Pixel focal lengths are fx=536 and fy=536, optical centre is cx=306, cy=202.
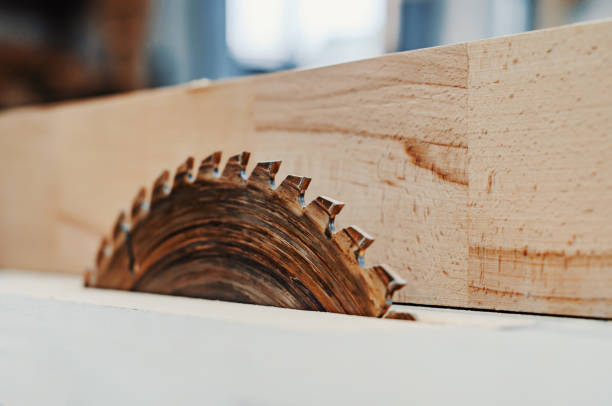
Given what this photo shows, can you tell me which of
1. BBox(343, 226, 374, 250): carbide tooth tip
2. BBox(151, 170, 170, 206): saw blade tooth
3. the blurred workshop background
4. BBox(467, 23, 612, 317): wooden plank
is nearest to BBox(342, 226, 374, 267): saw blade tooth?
BBox(343, 226, 374, 250): carbide tooth tip

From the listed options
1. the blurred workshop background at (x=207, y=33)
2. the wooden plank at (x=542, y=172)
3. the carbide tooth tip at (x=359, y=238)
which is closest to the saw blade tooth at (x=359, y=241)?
the carbide tooth tip at (x=359, y=238)

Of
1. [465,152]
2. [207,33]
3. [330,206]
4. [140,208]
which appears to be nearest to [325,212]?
[330,206]

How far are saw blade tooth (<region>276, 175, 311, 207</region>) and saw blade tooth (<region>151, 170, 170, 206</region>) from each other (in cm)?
16

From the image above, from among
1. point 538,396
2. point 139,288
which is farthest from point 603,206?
point 139,288

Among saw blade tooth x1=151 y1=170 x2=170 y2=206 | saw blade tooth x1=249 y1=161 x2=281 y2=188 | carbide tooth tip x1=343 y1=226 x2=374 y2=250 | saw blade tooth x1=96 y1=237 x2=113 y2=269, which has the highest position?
saw blade tooth x1=249 y1=161 x2=281 y2=188

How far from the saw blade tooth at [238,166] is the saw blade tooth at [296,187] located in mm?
52

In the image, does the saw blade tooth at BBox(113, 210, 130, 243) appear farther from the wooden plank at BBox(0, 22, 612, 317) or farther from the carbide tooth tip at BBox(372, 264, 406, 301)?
the carbide tooth tip at BBox(372, 264, 406, 301)

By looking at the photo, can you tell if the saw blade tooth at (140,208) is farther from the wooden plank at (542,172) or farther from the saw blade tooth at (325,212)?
the wooden plank at (542,172)

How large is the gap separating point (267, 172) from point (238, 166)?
37 mm

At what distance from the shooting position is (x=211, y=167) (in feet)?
1.70

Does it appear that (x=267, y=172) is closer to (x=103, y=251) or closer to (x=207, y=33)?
(x=103, y=251)

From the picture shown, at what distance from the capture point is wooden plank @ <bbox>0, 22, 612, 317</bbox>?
426mm

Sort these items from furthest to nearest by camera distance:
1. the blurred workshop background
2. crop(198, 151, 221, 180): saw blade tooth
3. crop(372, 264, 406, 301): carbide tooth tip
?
1. the blurred workshop background
2. crop(198, 151, 221, 180): saw blade tooth
3. crop(372, 264, 406, 301): carbide tooth tip

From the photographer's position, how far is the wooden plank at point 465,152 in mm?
426
